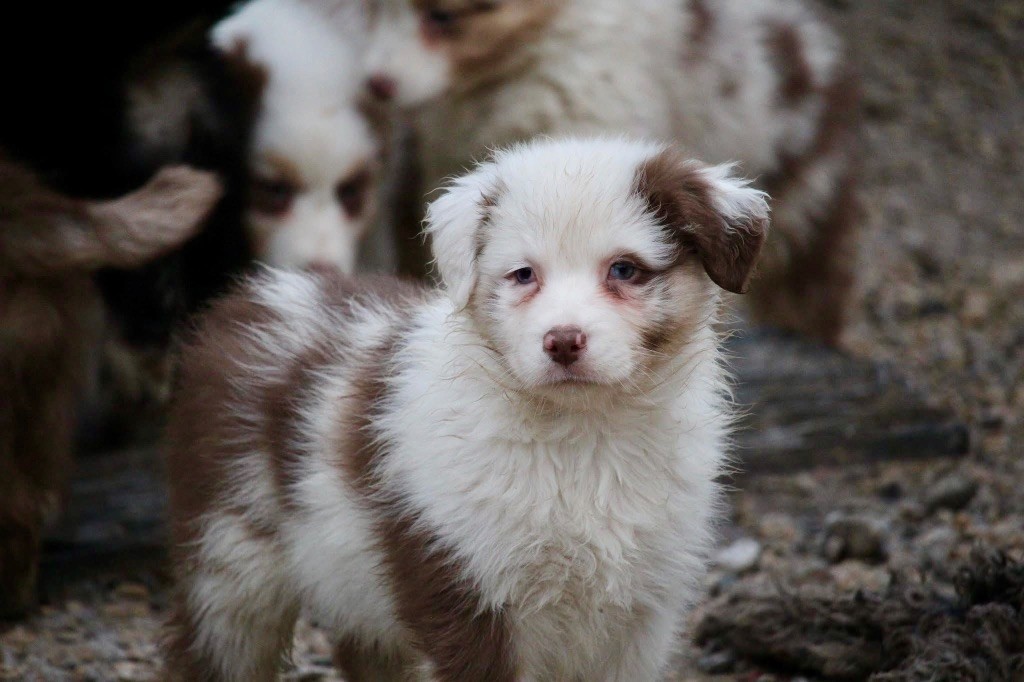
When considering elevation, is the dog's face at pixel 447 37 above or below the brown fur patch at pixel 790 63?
above

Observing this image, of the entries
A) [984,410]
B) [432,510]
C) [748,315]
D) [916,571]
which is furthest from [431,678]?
[748,315]

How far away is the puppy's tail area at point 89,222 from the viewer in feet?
14.6

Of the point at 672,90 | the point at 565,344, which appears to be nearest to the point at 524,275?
the point at 565,344

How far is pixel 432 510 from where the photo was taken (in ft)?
10.4

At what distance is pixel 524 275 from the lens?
322cm

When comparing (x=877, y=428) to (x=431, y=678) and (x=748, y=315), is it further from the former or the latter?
(x=431, y=678)

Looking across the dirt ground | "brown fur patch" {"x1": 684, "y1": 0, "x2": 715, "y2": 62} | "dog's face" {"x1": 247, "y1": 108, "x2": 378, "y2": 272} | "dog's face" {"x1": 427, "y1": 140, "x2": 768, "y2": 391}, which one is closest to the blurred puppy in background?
"dog's face" {"x1": 247, "y1": 108, "x2": 378, "y2": 272}

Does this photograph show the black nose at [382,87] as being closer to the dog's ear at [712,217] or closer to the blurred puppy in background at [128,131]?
the blurred puppy in background at [128,131]

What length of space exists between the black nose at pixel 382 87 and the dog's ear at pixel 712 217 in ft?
10.2

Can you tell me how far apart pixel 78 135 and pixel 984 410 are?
432 cm

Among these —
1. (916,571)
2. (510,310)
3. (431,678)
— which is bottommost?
(916,571)

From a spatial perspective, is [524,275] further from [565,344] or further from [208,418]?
[208,418]

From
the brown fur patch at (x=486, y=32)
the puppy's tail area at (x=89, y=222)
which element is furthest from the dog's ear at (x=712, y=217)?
the brown fur patch at (x=486, y=32)

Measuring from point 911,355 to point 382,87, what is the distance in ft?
10.7
